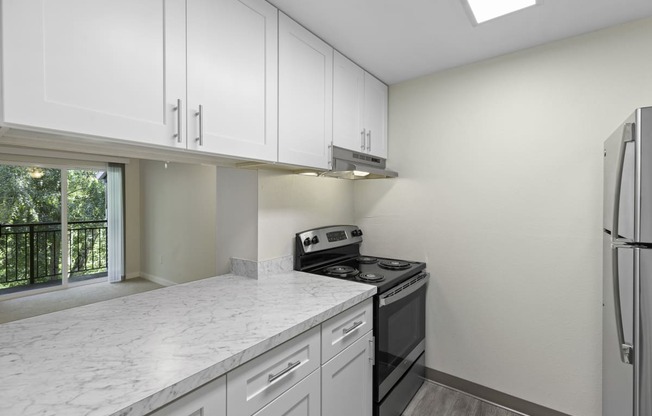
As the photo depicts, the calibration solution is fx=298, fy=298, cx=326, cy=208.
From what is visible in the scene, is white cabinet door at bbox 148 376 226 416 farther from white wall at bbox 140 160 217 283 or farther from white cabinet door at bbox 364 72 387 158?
white wall at bbox 140 160 217 283

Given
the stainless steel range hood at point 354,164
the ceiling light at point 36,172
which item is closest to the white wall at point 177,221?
the ceiling light at point 36,172

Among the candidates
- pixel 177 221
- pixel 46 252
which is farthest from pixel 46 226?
pixel 177 221

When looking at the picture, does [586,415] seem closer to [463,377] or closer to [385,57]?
[463,377]

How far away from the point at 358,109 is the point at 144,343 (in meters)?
1.85

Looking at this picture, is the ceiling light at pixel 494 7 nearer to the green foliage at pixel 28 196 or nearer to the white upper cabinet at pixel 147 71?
the white upper cabinet at pixel 147 71

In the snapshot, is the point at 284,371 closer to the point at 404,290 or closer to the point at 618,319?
the point at 404,290

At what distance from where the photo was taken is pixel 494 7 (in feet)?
5.00

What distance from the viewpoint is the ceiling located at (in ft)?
4.93

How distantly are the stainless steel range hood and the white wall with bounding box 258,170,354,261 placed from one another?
23 cm

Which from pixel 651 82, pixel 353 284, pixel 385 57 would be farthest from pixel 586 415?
pixel 385 57

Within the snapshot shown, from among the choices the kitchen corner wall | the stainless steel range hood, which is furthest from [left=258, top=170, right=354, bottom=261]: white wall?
the stainless steel range hood

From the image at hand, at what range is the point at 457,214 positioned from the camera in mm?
2188

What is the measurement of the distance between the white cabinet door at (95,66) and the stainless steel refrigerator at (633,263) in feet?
5.77

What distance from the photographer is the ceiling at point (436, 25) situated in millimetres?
1504
